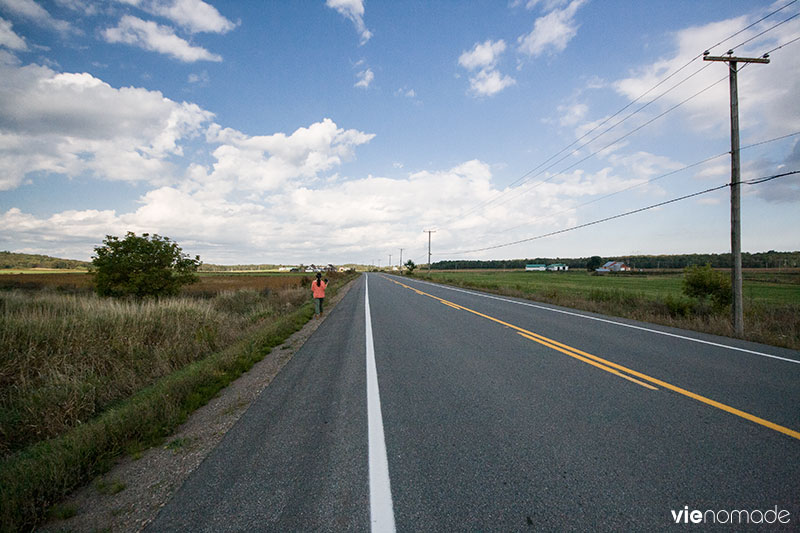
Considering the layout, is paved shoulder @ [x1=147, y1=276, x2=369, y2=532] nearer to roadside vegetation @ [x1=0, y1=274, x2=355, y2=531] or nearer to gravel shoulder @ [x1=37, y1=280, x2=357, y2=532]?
gravel shoulder @ [x1=37, y1=280, x2=357, y2=532]

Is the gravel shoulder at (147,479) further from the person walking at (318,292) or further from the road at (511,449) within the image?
the person walking at (318,292)

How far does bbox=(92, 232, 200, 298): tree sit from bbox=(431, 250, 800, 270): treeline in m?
26.4

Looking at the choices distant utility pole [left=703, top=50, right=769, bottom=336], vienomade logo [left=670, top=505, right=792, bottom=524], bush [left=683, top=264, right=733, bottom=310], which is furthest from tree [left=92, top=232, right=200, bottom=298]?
bush [left=683, top=264, right=733, bottom=310]

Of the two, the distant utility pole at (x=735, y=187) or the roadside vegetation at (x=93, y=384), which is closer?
the roadside vegetation at (x=93, y=384)

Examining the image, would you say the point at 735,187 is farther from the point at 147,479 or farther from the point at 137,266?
the point at 137,266

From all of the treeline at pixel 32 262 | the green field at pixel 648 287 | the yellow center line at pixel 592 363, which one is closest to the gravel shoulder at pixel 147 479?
the yellow center line at pixel 592 363

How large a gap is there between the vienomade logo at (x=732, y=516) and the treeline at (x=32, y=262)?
3242 inches

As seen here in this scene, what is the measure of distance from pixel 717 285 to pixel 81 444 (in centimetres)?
2184

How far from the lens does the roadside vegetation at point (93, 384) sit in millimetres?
2840

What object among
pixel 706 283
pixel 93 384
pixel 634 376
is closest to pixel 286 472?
pixel 634 376

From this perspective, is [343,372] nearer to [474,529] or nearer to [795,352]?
[474,529]

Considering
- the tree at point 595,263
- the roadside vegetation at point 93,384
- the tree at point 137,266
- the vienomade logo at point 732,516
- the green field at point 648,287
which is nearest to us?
the vienomade logo at point 732,516

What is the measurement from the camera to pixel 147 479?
2748 mm

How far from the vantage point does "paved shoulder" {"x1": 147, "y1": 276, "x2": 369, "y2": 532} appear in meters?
2.17
